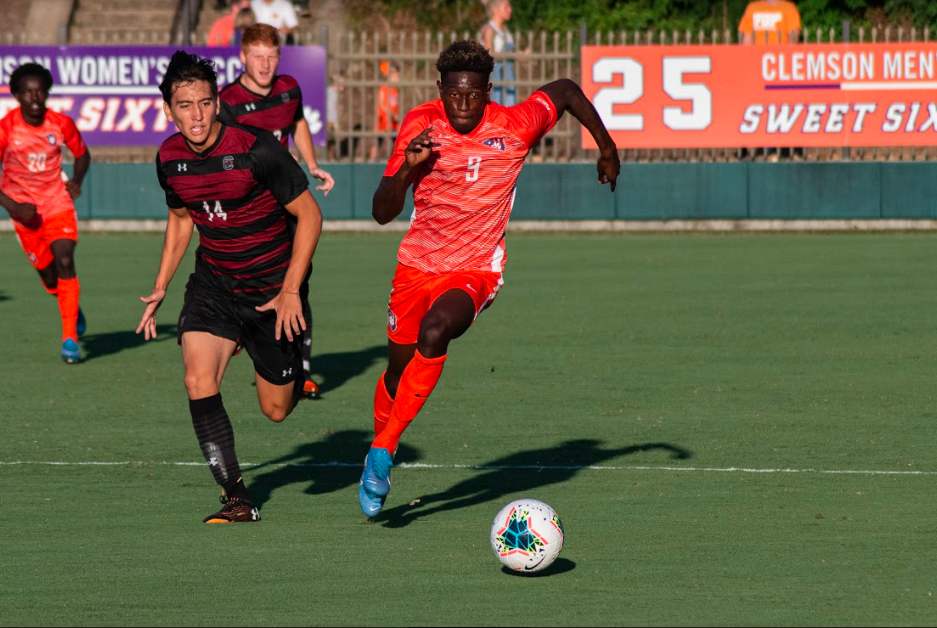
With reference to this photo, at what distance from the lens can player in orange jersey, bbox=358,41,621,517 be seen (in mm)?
7086

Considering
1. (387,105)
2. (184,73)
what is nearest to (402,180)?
(184,73)

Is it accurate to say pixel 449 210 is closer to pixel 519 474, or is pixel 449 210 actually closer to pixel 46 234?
pixel 519 474

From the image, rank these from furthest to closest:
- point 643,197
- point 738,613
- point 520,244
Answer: point 643,197
point 520,244
point 738,613

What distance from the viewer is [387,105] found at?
23.4 meters

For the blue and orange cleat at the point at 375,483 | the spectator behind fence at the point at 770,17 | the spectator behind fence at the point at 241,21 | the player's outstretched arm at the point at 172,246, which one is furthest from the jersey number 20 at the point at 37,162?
the spectator behind fence at the point at 770,17

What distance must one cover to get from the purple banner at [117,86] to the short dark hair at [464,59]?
15732mm

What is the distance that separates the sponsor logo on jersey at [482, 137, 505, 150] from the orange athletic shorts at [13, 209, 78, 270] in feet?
19.8

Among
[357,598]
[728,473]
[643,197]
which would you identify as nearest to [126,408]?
[728,473]

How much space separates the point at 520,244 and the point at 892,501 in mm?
13781

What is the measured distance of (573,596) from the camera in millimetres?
5848

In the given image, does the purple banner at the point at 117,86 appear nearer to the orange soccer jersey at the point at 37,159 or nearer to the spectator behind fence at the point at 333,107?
the spectator behind fence at the point at 333,107

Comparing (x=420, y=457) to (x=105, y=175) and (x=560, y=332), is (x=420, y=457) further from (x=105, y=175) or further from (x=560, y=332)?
(x=105, y=175)

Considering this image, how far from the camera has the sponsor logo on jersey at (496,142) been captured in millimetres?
7363

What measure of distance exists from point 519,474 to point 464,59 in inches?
88.0
